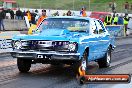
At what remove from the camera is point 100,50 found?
45.3ft

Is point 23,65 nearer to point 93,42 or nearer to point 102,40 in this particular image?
point 93,42

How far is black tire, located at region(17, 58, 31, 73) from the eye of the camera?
40.9 ft

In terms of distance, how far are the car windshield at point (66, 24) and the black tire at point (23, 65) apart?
3.69ft

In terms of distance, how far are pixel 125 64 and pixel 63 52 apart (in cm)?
460

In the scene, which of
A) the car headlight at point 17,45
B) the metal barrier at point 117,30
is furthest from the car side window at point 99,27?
the metal barrier at point 117,30

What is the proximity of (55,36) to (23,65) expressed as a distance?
4.46ft

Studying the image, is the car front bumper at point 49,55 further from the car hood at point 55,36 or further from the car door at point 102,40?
the car door at point 102,40

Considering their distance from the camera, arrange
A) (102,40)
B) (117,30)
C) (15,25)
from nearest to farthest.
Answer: (102,40) < (117,30) < (15,25)

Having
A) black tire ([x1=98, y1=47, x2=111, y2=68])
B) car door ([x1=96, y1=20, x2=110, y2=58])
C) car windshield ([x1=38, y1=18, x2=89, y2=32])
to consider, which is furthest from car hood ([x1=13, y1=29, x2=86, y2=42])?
black tire ([x1=98, y1=47, x2=111, y2=68])

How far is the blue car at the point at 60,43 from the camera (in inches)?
459

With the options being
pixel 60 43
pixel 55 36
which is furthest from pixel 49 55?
pixel 55 36

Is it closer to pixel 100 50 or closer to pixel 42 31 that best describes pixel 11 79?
pixel 42 31

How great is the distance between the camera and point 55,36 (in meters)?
11.9

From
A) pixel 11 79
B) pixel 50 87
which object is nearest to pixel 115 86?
pixel 50 87
